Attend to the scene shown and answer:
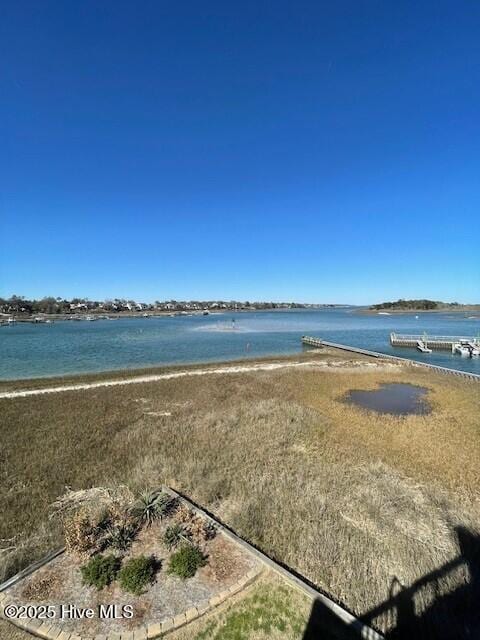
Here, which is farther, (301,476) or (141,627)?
(301,476)

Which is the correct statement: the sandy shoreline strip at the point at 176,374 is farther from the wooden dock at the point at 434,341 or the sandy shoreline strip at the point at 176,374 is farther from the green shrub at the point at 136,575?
the wooden dock at the point at 434,341

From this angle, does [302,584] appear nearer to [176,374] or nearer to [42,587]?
[42,587]

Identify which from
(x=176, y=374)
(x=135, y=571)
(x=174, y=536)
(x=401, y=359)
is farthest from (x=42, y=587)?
(x=401, y=359)

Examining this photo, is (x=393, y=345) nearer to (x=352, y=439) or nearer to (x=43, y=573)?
(x=352, y=439)

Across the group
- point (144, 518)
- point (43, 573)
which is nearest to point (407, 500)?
point (144, 518)

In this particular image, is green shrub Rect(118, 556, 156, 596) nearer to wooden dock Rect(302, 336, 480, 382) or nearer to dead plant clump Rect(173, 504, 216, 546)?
dead plant clump Rect(173, 504, 216, 546)

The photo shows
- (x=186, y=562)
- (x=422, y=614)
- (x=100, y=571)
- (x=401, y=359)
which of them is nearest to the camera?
(x=422, y=614)
